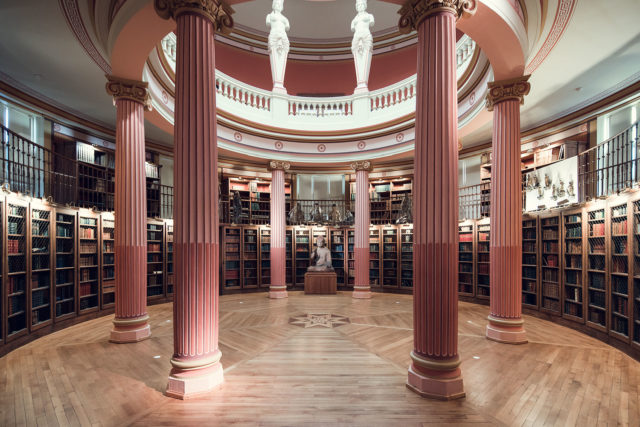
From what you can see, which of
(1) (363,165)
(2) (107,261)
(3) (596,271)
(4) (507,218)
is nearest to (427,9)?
(4) (507,218)

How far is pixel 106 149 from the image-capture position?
27.8ft

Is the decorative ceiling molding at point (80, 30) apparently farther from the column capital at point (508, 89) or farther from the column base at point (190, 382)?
the column capital at point (508, 89)

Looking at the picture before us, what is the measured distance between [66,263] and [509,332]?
795cm

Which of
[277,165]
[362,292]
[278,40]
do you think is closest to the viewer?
[278,40]

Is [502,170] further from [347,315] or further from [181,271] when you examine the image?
[181,271]

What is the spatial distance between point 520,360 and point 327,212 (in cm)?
757

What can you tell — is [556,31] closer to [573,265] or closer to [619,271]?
[619,271]

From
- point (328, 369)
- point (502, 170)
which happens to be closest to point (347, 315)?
point (328, 369)

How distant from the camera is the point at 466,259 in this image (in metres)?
9.32

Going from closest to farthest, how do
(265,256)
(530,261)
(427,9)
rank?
1. (427,9)
2. (530,261)
3. (265,256)

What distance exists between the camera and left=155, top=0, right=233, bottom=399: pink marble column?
349 cm

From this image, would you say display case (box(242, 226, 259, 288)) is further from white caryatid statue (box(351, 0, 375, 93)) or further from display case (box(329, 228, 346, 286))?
white caryatid statue (box(351, 0, 375, 93))

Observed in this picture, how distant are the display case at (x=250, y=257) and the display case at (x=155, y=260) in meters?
2.44

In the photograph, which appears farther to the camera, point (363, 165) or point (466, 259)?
point (363, 165)
